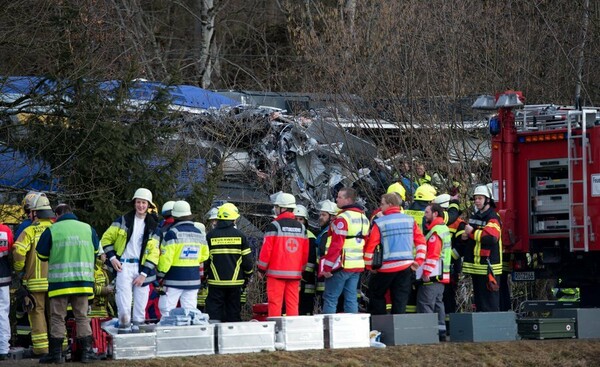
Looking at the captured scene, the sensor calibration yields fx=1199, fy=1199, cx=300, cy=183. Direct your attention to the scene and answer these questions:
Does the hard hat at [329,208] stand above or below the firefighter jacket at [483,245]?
above

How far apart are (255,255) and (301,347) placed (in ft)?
24.7

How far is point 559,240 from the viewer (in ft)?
56.7

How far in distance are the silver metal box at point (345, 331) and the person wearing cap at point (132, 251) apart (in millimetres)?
2218

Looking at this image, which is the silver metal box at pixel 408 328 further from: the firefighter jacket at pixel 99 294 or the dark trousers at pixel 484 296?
the firefighter jacket at pixel 99 294

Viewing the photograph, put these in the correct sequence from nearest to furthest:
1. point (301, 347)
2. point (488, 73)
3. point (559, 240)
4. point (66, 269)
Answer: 1. point (66, 269)
2. point (301, 347)
3. point (559, 240)
4. point (488, 73)

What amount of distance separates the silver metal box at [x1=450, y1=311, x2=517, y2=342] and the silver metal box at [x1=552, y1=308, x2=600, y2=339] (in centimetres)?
90

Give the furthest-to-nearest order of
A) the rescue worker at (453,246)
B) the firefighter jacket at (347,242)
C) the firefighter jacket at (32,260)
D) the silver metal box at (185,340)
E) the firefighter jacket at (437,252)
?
the rescue worker at (453,246), the firefighter jacket at (437,252), the firefighter jacket at (347,242), the firefighter jacket at (32,260), the silver metal box at (185,340)

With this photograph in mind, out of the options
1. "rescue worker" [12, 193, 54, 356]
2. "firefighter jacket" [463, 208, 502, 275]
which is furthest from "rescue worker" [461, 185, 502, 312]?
"rescue worker" [12, 193, 54, 356]

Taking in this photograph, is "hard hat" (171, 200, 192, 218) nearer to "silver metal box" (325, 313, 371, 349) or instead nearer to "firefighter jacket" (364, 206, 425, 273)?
"silver metal box" (325, 313, 371, 349)

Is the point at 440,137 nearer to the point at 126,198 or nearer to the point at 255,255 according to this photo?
the point at 255,255

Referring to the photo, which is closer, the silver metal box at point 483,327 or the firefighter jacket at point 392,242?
the firefighter jacket at point 392,242

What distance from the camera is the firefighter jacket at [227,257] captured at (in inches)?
607

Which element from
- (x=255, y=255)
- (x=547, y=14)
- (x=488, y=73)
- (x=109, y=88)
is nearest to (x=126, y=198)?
(x=109, y=88)

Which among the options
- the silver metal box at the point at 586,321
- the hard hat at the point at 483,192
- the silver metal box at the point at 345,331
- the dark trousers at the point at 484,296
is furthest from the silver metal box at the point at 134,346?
the silver metal box at the point at 586,321
